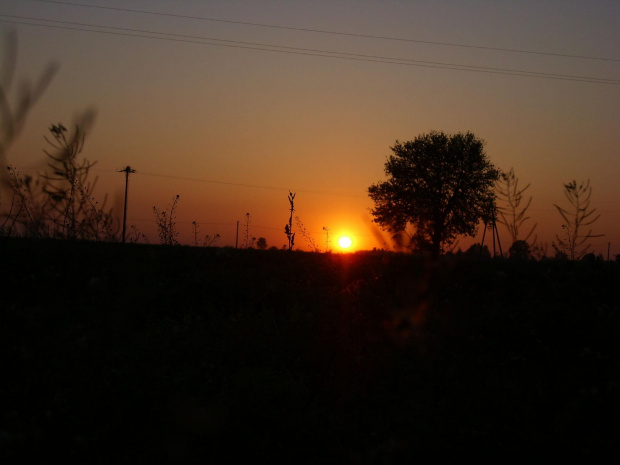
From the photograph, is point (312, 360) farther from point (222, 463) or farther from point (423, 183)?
point (423, 183)

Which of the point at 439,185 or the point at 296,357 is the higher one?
the point at 439,185

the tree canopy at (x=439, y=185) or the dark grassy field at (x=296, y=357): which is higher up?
the tree canopy at (x=439, y=185)

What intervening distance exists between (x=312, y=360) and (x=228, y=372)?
47.6 inches

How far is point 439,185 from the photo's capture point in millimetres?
37438

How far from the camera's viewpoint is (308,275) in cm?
1119

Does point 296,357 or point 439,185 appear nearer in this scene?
point 296,357

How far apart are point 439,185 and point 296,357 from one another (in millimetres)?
30789

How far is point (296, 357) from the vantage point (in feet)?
27.0

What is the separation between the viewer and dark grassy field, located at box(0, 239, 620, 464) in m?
6.47

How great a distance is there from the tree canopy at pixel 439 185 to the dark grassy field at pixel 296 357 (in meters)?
25.4

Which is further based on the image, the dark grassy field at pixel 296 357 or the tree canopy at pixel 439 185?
the tree canopy at pixel 439 185

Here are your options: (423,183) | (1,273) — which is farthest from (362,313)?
(423,183)

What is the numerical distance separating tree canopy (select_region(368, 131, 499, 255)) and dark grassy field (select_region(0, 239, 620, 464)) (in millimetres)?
25414

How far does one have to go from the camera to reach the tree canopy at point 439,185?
36938 millimetres
